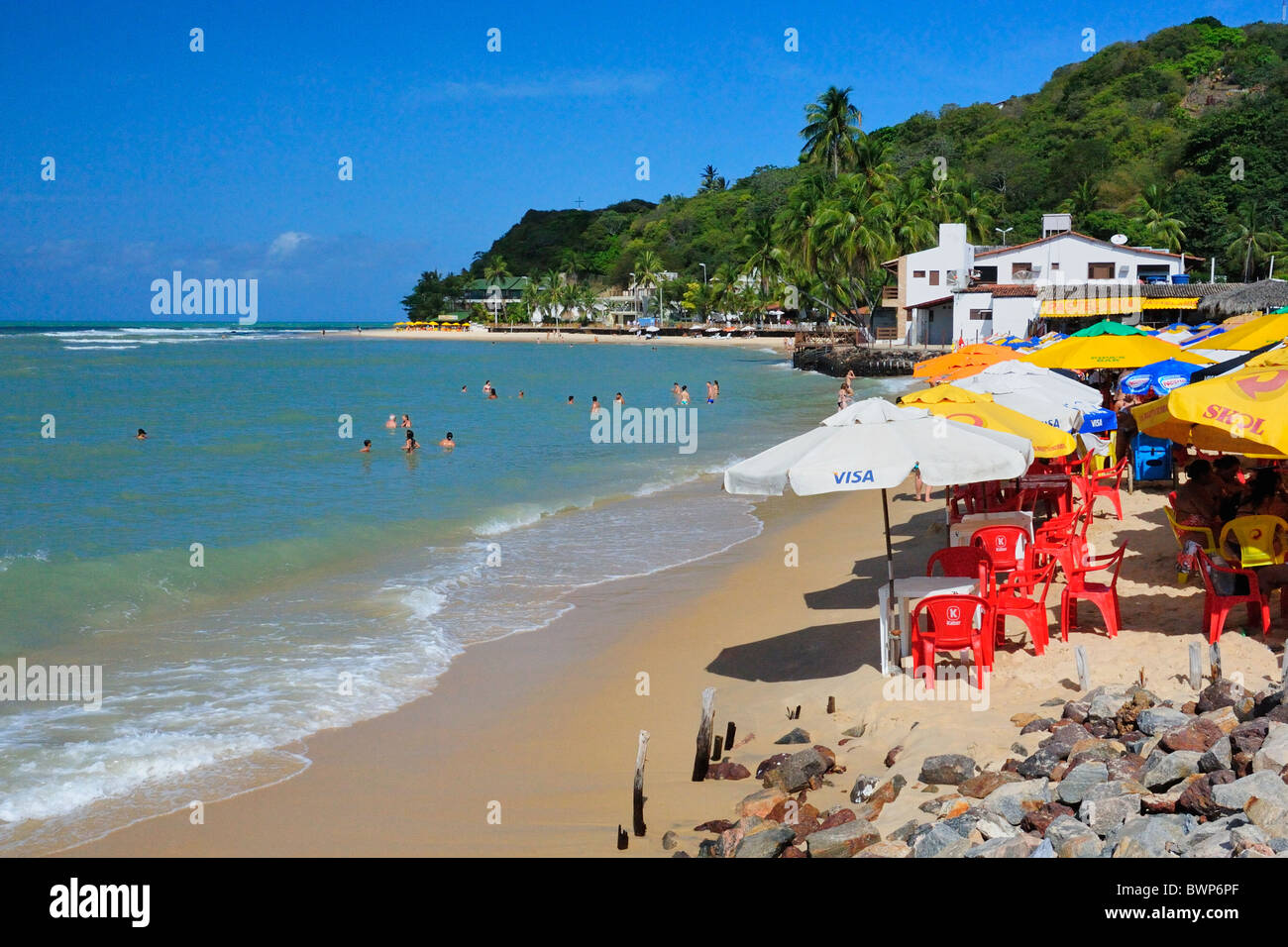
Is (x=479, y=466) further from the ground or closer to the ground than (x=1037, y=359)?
closer to the ground

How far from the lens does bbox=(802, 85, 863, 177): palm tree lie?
3381 inches

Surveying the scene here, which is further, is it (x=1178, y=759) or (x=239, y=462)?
(x=239, y=462)

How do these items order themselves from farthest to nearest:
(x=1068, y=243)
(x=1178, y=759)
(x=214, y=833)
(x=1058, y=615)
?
(x=1068, y=243)
(x=1058, y=615)
(x=214, y=833)
(x=1178, y=759)

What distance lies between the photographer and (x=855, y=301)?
75188 mm

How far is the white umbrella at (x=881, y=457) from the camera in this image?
7.04m

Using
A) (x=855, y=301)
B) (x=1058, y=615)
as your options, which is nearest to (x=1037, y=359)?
(x=1058, y=615)

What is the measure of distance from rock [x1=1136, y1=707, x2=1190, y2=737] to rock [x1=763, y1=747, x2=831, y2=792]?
6.10ft

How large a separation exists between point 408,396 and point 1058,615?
4291 centimetres

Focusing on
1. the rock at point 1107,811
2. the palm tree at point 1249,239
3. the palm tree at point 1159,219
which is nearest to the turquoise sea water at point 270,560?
the rock at point 1107,811

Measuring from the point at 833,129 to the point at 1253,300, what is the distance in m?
67.6

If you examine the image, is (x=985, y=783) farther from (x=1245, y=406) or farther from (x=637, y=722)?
(x=637, y=722)
